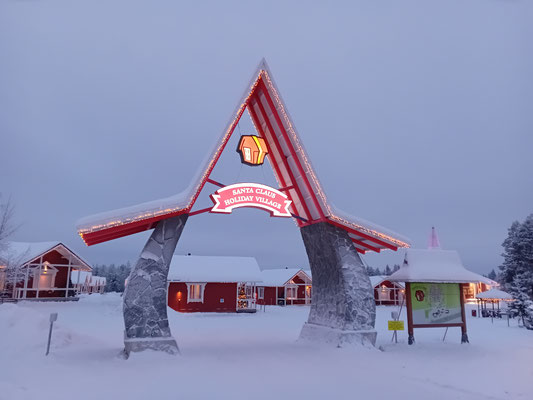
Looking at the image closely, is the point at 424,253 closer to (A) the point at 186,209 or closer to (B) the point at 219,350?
(B) the point at 219,350

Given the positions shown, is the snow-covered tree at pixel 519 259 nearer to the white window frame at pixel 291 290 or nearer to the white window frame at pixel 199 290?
the white window frame at pixel 291 290

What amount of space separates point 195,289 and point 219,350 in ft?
74.0

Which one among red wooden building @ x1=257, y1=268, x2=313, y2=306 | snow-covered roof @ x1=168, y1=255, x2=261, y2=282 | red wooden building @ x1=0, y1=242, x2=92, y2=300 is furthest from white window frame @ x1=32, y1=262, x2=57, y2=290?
red wooden building @ x1=257, y1=268, x2=313, y2=306

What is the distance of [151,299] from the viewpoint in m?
11.4

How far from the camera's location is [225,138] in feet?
40.2

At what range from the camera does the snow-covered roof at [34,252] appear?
108ft

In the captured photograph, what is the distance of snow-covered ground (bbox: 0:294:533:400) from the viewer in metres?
8.00

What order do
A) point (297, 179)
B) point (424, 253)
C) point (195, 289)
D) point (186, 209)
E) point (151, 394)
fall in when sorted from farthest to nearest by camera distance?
point (195, 289) < point (424, 253) < point (297, 179) < point (186, 209) < point (151, 394)

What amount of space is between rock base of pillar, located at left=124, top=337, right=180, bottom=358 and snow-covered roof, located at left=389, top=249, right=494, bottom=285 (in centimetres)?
948

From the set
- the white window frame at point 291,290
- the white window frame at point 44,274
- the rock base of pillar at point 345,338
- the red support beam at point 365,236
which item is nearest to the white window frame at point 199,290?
the white window frame at point 44,274

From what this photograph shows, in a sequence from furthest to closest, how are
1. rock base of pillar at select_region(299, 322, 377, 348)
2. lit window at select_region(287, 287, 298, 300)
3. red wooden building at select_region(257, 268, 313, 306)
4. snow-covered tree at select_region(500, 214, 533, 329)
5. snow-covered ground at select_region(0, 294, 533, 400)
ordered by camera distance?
lit window at select_region(287, 287, 298, 300) → red wooden building at select_region(257, 268, 313, 306) → snow-covered tree at select_region(500, 214, 533, 329) → rock base of pillar at select_region(299, 322, 377, 348) → snow-covered ground at select_region(0, 294, 533, 400)

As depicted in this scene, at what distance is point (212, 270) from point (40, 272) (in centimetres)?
1606

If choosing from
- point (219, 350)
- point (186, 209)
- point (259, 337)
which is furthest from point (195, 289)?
point (186, 209)

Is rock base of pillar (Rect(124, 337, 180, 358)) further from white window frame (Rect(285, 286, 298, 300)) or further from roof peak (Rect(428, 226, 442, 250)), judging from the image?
white window frame (Rect(285, 286, 298, 300))
